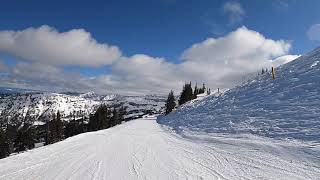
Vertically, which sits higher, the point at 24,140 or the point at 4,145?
the point at 24,140

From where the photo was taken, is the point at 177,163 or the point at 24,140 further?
the point at 24,140

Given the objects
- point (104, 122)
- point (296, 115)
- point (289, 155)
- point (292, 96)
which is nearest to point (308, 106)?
point (296, 115)

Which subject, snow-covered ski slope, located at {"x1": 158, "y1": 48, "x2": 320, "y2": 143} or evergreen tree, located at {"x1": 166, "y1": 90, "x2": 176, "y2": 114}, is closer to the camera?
snow-covered ski slope, located at {"x1": 158, "y1": 48, "x2": 320, "y2": 143}

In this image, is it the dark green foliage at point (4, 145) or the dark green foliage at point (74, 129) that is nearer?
the dark green foliage at point (4, 145)

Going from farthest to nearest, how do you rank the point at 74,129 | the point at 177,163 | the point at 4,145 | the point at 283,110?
the point at 74,129, the point at 4,145, the point at 283,110, the point at 177,163

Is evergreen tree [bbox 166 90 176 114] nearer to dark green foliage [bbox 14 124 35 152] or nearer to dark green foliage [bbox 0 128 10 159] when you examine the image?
dark green foliage [bbox 14 124 35 152]

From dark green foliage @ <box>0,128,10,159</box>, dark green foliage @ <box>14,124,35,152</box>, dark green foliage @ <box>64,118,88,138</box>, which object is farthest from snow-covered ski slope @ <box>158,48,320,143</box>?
dark green foliage @ <box>64,118,88,138</box>

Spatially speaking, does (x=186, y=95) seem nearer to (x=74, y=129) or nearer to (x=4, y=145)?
(x=74, y=129)

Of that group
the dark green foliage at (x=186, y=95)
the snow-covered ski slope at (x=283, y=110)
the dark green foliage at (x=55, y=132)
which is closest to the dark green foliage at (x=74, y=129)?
the dark green foliage at (x=55, y=132)

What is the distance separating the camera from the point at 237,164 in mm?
10664

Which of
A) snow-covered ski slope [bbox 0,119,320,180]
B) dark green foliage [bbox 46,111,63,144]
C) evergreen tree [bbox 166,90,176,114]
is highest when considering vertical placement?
evergreen tree [bbox 166,90,176,114]

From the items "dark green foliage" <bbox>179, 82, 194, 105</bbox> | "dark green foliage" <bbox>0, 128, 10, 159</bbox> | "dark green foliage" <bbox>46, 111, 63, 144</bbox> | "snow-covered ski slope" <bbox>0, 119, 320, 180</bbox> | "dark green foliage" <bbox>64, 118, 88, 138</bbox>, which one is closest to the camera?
"snow-covered ski slope" <bbox>0, 119, 320, 180</bbox>

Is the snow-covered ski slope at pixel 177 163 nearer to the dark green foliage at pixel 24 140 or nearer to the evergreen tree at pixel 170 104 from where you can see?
the dark green foliage at pixel 24 140

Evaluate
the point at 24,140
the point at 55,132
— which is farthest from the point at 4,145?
the point at 24,140
